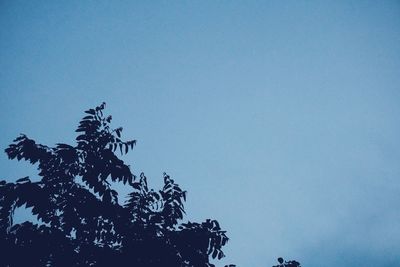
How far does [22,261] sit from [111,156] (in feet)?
7.45

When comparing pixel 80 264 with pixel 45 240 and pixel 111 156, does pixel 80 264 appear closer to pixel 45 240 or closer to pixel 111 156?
pixel 45 240

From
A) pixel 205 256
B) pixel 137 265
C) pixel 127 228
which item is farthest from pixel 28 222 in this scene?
pixel 205 256

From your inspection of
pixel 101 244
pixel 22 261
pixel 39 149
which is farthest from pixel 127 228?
pixel 39 149

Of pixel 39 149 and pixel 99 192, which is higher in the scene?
pixel 39 149

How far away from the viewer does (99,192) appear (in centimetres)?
562

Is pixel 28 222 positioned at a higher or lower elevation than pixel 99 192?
lower

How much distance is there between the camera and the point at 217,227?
5785mm

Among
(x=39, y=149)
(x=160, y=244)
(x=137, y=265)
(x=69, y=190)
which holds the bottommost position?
(x=137, y=265)

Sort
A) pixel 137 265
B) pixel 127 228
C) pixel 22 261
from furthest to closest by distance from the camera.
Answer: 1. pixel 127 228
2. pixel 137 265
3. pixel 22 261

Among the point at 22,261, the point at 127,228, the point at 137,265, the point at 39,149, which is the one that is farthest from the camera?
the point at 39,149

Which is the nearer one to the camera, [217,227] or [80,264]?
[80,264]

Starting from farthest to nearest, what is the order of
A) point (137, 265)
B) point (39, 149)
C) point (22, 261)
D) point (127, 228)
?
point (39, 149) → point (127, 228) → point (137, 265) → point (22, 261)

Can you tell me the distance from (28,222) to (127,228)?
177 centimetres

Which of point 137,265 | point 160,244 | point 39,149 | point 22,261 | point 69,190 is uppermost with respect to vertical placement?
point 39,149
